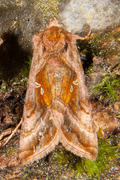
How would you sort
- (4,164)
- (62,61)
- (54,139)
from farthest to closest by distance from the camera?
(4,164)
(62,61)
(54,139)

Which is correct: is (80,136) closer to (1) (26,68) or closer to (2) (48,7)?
(1) (26,68)

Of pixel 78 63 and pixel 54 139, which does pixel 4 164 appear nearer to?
pixel 54 139

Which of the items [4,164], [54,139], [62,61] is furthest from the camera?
[4,164]

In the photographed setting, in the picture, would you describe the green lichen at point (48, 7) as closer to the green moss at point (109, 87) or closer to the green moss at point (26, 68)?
the green moss at point (26, 68)

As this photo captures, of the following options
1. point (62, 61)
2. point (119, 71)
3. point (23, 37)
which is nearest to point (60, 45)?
point (62, 61)

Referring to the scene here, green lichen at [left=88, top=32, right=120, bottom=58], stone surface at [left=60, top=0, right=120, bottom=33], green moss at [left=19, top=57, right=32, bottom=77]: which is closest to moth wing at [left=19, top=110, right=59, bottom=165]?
green moss at [left=19, top=57, right=32, bottom=77]

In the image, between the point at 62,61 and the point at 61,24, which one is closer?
the point at 62,61

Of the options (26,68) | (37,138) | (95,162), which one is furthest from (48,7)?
(95,162)
